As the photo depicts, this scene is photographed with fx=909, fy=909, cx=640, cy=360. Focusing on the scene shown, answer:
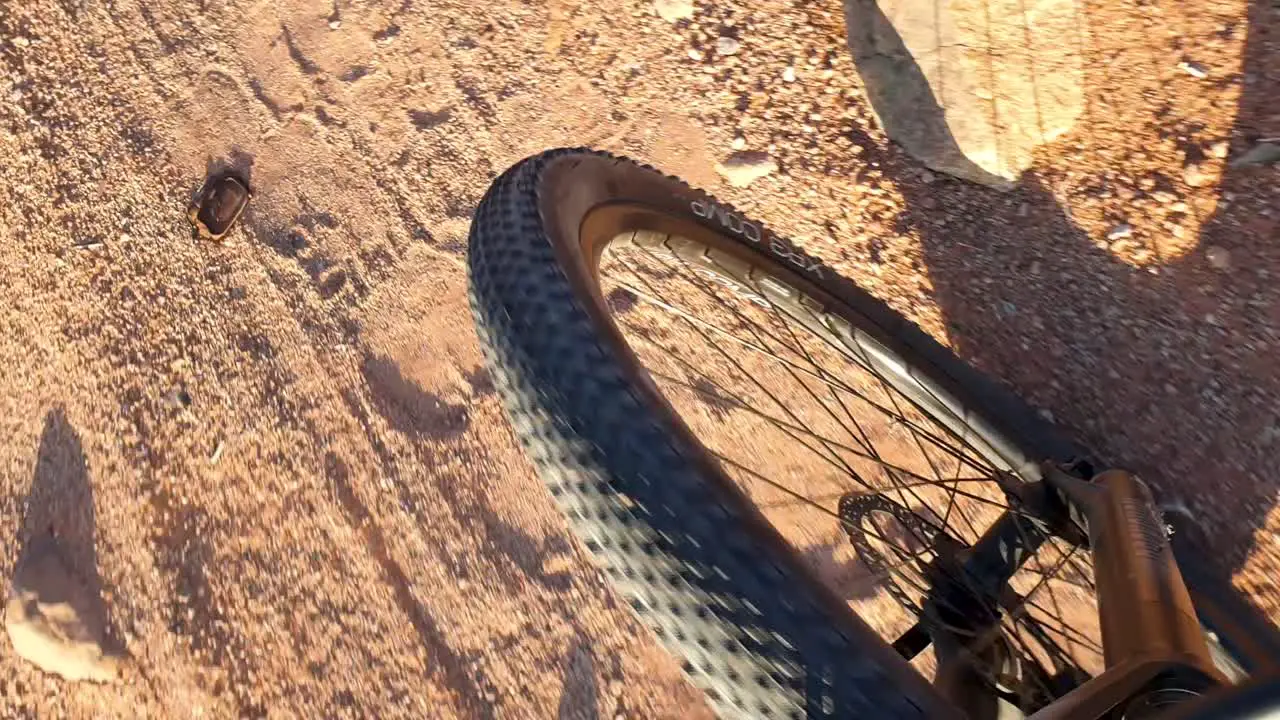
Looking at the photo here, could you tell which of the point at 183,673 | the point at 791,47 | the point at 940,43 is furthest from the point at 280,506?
the point at 940,43

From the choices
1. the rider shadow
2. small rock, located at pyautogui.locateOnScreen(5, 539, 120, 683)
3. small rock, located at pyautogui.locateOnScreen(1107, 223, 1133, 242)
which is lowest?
small rock, located at pyautogui.locateOnScreen(5, 539, 120, 683)

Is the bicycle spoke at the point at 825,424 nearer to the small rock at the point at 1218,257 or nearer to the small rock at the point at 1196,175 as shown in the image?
the small rock at the point at 1218,257

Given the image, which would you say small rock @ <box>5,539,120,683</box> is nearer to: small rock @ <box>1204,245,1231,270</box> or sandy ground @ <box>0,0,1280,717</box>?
sandy ground @ <box>0,0,1280,717</box>

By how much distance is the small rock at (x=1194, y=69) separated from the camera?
2.42m

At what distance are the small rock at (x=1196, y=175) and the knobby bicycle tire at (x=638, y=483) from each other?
1.45m

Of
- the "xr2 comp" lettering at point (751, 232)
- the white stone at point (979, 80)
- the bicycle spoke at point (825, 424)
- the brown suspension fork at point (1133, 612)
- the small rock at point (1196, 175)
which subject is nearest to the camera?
the brown suspension fork at point (1133, 612)

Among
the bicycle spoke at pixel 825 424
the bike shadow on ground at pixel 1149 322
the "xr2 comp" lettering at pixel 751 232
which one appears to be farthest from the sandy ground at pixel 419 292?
the "xr2 comp" lettering at pixel 751 232

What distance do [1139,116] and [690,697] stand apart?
6.68 ft

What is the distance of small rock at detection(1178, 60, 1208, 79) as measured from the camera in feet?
7.93

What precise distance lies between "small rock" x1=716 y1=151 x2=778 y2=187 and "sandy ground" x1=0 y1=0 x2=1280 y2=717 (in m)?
0.04

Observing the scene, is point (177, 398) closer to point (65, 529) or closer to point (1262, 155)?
point (65, 529)

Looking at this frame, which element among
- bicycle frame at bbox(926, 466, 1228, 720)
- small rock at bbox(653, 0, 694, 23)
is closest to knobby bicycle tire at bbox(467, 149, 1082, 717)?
bicycle frame at bbox(926, 466, 1228, 720)

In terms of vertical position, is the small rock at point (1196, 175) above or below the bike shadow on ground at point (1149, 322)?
above

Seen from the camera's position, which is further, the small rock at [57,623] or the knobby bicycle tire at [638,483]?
the small rock at [57,623]
